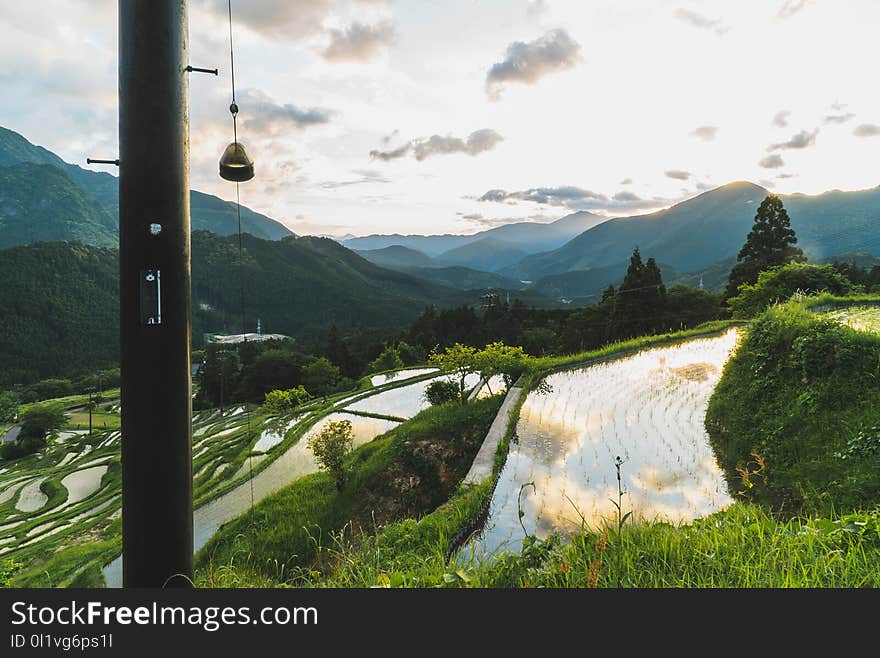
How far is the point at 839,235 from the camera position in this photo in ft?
552

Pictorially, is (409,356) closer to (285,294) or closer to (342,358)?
(342,358)

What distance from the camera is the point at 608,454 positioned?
5559mm

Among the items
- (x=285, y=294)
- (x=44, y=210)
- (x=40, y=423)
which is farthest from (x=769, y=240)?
(x=44, y=210)

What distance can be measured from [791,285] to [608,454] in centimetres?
1582

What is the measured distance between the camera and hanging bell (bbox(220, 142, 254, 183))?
3.55 meters

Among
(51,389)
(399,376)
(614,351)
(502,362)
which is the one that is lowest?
(51,389)

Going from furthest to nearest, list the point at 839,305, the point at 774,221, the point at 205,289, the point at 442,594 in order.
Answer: the point at 205,289
the point at 774,221
the point at 839,305
the point at 442,594

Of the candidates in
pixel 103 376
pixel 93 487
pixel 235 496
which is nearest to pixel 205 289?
pixel 103 376

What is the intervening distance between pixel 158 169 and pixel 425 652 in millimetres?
2557

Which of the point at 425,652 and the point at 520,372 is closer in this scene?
the point at 425,652

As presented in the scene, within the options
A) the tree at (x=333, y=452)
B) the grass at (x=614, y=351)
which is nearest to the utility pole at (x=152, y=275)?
the tree at (x=333, y=452)

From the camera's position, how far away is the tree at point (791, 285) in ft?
49.1

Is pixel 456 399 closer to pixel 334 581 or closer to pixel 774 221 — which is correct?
pixel 334 581

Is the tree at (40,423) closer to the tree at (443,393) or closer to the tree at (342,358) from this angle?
the tree at (342,358)
